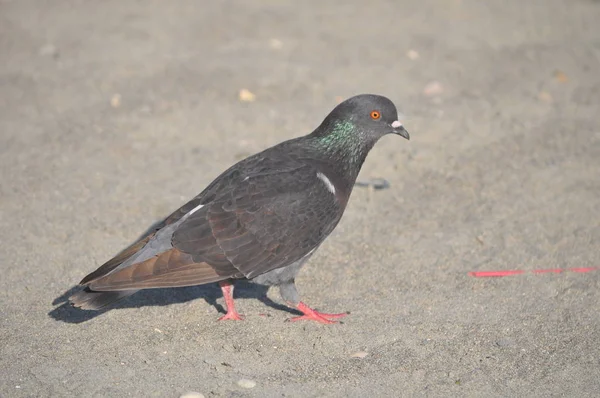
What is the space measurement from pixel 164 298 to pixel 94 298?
786 mm

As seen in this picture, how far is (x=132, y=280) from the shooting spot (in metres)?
4.82

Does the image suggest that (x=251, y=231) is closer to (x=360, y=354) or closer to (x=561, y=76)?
(x=360, y=354)

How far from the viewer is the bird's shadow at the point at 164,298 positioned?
5.30 m

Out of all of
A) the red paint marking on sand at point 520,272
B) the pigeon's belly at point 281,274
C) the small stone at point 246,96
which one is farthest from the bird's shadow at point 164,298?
the small stone at point 246,96

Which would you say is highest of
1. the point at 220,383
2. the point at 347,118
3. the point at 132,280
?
the point at 347,118

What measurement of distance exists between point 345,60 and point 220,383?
18.4 feet

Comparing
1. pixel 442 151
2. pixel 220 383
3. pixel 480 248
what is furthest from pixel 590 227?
pixel 220 383

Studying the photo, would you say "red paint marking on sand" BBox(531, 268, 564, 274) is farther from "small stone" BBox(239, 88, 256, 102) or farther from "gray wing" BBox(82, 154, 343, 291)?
"small stone" BBox(239, 88, 256, 102)

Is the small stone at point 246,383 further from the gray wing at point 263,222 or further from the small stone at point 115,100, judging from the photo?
the small stone at point 115,100

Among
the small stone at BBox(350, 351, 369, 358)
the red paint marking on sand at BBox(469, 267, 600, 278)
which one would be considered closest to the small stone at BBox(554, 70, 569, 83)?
the red paint marking on sand at BBox(469, 267, 600, 278)

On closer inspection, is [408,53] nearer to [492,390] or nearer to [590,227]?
[590,227]

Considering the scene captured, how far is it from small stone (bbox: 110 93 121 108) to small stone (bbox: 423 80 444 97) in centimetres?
317

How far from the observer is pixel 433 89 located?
349 inches

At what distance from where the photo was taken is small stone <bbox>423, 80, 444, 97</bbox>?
8812mm
